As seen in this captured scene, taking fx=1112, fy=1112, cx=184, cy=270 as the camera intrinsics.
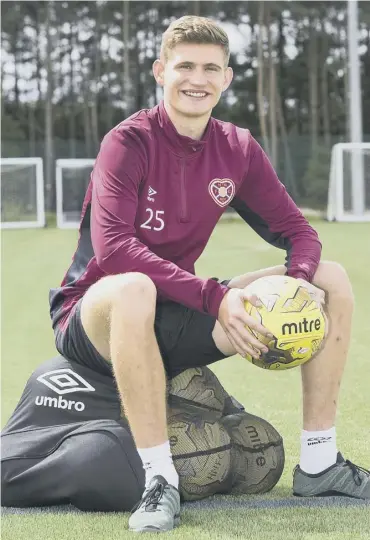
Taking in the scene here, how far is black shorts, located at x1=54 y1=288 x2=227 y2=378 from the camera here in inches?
144

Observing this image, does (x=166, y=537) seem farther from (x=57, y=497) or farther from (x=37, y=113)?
(x=37, y=113)

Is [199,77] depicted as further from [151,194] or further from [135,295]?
[135,295]

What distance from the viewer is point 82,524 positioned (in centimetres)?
334

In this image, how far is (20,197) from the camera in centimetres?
2061

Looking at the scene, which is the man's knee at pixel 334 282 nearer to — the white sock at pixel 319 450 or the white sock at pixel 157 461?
the white sock at pixel 319 450

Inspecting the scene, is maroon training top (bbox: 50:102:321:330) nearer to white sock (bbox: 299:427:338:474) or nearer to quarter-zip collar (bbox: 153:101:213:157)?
quarter-zip collar (bbox: 153:101:213:157)

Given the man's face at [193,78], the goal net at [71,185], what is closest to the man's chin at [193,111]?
the man's face at [193,78]

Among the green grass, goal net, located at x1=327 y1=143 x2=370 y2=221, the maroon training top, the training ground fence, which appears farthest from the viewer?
the training ground fence

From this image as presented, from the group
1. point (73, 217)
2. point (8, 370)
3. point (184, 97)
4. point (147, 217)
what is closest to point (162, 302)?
point (147, 217)

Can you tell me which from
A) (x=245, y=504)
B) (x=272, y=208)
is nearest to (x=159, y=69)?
(x=272, y=208)

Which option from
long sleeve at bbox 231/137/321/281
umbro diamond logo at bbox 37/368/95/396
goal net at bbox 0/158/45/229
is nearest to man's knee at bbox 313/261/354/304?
long sleeve at bbox 231/137/321/281

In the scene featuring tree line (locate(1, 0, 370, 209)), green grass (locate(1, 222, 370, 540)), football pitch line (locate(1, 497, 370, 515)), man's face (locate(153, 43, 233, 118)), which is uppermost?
tree line (locate(1, 0, 370, 209))

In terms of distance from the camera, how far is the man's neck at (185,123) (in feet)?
12.6

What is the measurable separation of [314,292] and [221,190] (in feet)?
1.81
